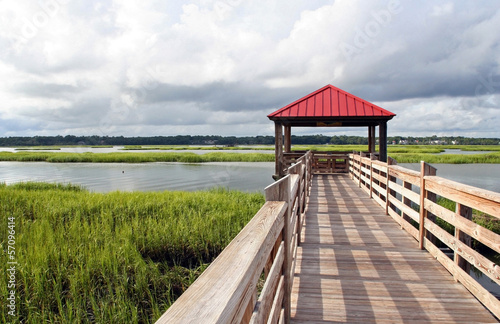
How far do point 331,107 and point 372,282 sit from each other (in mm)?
12573

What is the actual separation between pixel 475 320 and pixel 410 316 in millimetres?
571

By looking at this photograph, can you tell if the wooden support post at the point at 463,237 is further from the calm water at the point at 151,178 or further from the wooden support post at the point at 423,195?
the calm water at the point at 151,178

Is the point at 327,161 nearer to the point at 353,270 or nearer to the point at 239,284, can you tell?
the point at 353,270

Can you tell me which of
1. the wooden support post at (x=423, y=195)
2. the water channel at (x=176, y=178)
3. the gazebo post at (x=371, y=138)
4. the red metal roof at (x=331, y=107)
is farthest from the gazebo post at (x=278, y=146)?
the wooden support post at (x=423, y=195)

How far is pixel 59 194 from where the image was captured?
1344 centimetres

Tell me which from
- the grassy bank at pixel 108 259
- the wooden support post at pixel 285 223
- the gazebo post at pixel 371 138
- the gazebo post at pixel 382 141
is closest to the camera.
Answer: the wooden support post at pixel 285 223

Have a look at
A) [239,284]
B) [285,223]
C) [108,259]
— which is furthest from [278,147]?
[239,284]

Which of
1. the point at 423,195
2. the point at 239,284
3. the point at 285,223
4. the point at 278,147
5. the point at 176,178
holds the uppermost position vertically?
the point at 278,147

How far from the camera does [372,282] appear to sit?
387 cm

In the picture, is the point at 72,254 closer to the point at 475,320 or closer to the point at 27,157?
the point at 475,320

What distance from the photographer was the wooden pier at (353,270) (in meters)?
1.27

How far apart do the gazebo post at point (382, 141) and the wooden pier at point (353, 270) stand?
811 centimetres

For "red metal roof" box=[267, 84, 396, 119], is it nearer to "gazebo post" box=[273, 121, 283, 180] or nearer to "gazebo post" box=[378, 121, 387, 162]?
"gazebo post" box=[378, 121, 387, 162]

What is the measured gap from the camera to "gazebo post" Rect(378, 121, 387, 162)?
14.2 m
